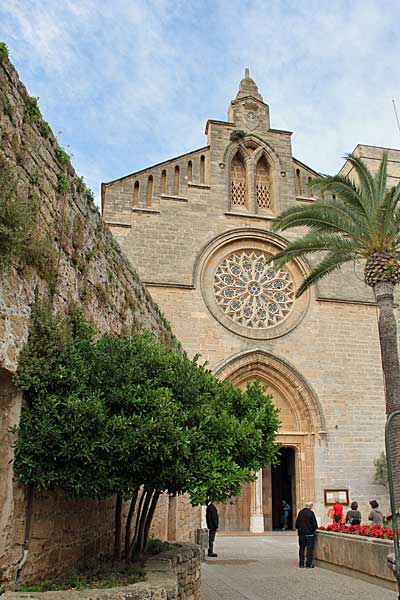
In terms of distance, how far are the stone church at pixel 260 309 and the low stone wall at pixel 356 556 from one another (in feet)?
18.9

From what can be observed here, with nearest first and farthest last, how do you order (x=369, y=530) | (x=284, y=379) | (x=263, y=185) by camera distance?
Result: (x=369, y=530)
(x=284, y=379)
(x=263, y=185)

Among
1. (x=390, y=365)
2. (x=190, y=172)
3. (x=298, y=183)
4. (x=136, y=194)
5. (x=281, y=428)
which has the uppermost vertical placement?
(x=298, y=183)

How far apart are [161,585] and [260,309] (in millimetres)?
14332

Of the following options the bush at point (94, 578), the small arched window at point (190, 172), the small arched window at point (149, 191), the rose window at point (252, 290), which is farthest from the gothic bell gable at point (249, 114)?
the bush at point (94, 578)

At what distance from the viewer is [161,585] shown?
441 centimetres

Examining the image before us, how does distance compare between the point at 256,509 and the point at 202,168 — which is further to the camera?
the point at 202,168

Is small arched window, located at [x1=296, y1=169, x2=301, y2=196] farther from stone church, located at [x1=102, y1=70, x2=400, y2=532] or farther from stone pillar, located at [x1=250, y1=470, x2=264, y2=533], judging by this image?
stone pillar, located at [x1=250, y1=470, x2=264, y2=533]

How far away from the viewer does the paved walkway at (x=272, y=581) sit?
7.54 meters

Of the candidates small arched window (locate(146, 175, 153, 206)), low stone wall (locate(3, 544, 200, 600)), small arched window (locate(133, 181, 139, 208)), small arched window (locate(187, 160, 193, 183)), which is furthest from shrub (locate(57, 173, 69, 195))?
small arched window (locate(187, 160, 193, 183))

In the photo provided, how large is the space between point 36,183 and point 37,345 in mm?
1548

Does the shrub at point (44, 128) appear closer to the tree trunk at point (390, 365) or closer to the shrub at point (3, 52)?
the shrub at point (3, 52)

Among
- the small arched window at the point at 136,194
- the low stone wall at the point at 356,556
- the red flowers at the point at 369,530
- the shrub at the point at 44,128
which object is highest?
the small arched window at the point at 136,194

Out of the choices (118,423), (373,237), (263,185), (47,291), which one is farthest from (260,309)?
(118,423)

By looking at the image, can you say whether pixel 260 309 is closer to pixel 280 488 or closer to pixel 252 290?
pixel 252 290
